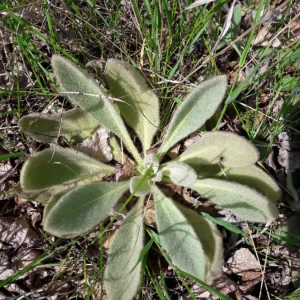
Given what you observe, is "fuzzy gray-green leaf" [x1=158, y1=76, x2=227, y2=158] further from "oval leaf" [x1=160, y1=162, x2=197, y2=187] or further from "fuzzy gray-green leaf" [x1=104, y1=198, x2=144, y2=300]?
"fuzzy gray-green leaf" [x1=104, y1=198, x2=144, y2=300]

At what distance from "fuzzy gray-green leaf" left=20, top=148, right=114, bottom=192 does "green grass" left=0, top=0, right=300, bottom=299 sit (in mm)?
256

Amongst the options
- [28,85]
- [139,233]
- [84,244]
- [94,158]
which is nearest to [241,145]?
[139,233]

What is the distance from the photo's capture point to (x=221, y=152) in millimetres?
2004

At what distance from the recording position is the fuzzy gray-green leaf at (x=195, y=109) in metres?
1.92

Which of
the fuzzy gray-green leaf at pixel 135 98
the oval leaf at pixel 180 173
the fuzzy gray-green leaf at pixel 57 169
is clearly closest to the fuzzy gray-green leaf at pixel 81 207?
the fuzzy gray-green leaf at pixel 57 169

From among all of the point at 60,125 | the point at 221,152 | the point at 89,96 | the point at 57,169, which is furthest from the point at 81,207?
the point at 221,152

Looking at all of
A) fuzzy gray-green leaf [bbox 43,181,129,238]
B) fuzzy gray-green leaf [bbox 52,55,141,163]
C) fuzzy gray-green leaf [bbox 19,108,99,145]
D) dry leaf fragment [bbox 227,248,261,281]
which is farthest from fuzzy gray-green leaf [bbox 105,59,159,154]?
dry leaf fragment [bbox 227,248,261,281]

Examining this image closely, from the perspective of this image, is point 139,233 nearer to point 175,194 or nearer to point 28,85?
point 175,194

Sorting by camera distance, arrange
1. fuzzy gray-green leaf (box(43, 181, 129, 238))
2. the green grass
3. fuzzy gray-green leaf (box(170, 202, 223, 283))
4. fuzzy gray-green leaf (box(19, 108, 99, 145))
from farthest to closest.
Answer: the green grass
fuzzy gray-green leaf (box(19, 108, 99, 145))
fuzzy gray-green leaf (box(170, 202, 223, 283))
fuzzy gray-green leaf (box(43, 181, 129, 238))

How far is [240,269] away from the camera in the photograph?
7.11 feet

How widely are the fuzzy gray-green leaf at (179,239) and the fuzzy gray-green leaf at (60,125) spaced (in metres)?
0.56

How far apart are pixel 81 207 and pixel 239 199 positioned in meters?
0.75

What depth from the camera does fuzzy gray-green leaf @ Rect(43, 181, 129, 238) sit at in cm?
175

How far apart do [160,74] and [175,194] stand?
70cm
